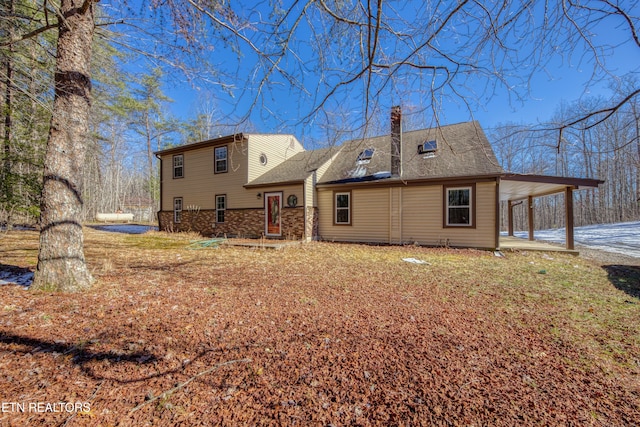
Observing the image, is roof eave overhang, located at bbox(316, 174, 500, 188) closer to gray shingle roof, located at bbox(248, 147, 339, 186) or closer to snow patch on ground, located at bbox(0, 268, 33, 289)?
gray shingle roof, located at bbox(248, 147, 339, 186)

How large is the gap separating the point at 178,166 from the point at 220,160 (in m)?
3.10

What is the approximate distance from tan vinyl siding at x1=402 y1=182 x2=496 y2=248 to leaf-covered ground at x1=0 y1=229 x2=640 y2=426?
446 cm

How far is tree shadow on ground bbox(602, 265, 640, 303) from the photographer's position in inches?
191

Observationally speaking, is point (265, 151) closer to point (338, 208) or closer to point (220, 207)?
point (220, 207)

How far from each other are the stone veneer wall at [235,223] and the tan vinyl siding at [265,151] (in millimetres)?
1933

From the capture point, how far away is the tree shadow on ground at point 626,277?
4.86 m

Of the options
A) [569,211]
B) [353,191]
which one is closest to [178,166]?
[353,191]

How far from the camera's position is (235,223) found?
12852mm

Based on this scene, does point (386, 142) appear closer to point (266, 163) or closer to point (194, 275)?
point (266, 163)

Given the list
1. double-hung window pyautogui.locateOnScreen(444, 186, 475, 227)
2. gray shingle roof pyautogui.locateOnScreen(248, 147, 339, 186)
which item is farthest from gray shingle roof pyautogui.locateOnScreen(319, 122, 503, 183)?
gray shingle roof pyautogui.locateOnScreen(248, 147, 339, 186)

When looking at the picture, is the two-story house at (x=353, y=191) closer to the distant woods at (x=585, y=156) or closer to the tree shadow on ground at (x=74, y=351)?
the distant woods at (x=585, y=156)

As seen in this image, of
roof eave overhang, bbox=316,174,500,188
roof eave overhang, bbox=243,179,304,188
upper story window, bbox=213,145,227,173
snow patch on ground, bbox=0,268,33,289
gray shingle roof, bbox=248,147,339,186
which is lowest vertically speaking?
snow patch on ground, bbox=0,268,33,289

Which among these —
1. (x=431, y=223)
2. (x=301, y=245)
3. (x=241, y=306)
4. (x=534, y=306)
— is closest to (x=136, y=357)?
(x=241, y=306)

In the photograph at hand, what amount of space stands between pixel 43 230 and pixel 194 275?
2.27 m
